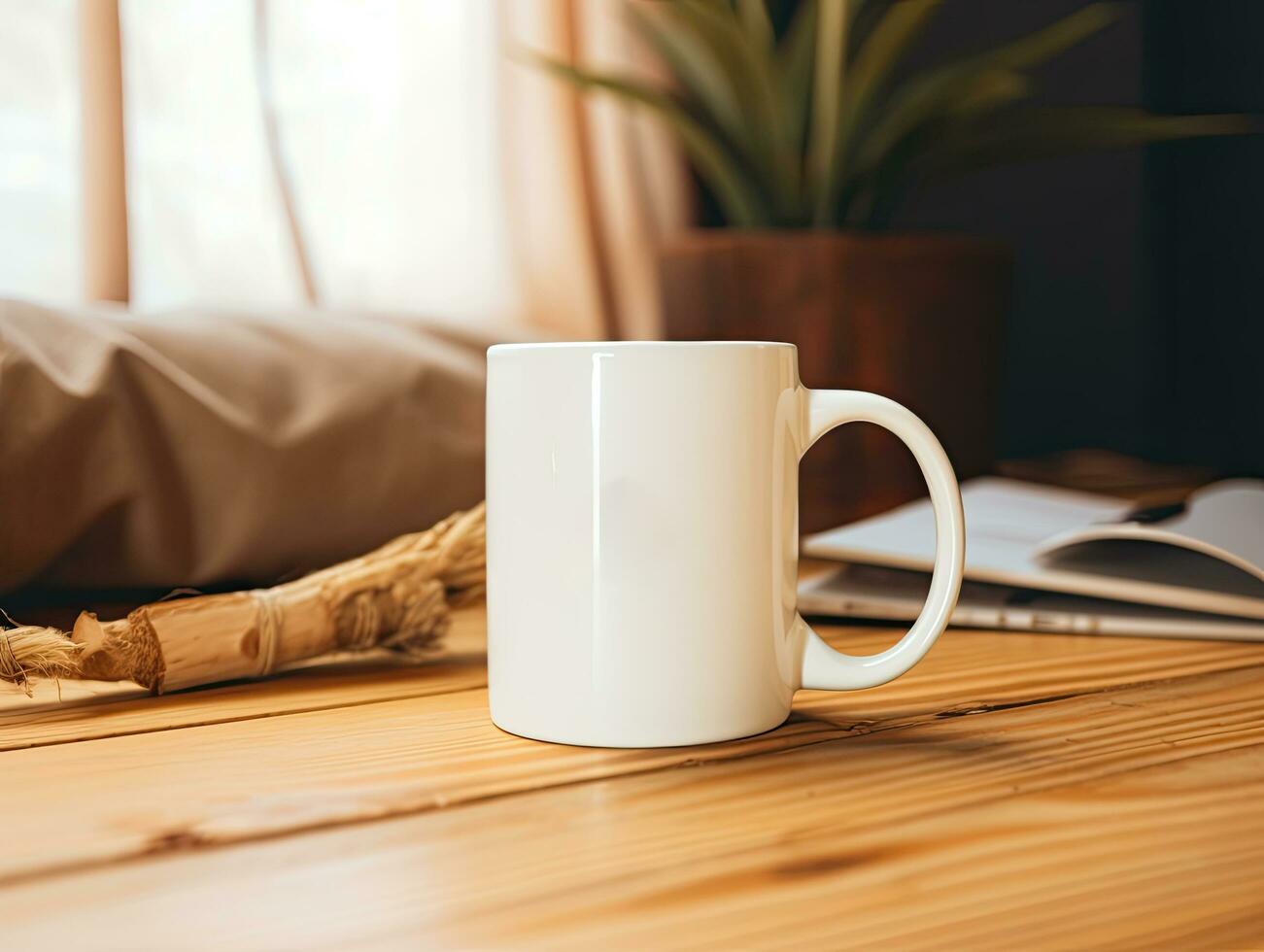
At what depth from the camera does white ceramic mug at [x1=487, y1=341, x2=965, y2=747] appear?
1.51 ft

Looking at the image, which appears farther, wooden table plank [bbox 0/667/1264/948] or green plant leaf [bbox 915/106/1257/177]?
green plant leaf [bbox 915/106/1257/177]

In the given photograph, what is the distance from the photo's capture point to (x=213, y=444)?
689 millimetres

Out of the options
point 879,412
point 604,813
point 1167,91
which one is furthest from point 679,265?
point 1167,91

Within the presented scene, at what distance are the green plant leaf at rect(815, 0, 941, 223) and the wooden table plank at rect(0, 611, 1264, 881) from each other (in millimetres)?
625

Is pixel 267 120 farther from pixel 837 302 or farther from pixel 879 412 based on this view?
pixel 879 412

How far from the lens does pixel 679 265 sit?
113 centimetres

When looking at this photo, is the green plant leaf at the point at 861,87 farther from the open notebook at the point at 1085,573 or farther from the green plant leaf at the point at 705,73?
the open notebook at the point at 1085,573

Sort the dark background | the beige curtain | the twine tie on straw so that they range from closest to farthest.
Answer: the twine tie on straw
the beige curtain
the dark background

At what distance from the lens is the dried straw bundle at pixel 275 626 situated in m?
0.52

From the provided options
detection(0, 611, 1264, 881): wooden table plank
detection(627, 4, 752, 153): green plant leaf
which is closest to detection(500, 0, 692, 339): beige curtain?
detection(627, 4, 752, 153): green plant leaf

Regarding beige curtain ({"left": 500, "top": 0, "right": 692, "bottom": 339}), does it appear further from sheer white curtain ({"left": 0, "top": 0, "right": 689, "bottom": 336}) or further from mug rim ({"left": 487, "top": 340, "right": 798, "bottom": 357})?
mug rim ({"left": 487, "top": 340, "right": 798, "bottom": 357})

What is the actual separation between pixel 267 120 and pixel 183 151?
0.08 metres

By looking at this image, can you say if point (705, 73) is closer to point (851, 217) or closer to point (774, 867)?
point (851, 217)

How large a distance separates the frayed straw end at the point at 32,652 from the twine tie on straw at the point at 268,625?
84mm
